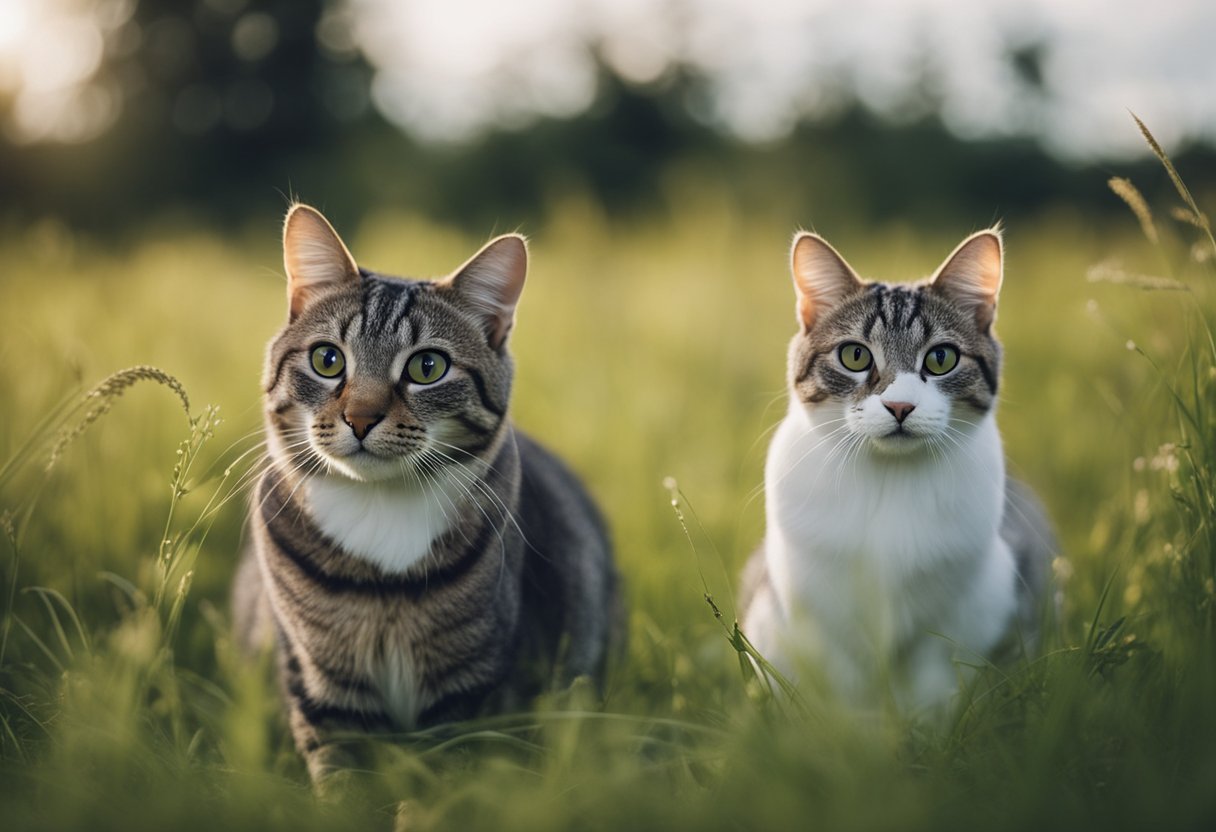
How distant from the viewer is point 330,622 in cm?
176

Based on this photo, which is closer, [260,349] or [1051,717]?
[1051,717]

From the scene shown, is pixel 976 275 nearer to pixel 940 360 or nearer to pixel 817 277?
pixel 940 360

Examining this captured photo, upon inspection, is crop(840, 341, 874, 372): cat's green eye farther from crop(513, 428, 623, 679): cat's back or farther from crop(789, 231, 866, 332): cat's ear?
crop(513, 428, 623, 679): cat's back

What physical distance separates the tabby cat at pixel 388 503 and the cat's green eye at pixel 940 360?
88 cm

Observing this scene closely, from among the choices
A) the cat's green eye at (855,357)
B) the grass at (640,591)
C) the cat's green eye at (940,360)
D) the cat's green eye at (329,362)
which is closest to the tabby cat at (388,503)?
the cat's green eye at (329,362)

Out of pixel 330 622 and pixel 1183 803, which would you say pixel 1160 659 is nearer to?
pixel 1183 803

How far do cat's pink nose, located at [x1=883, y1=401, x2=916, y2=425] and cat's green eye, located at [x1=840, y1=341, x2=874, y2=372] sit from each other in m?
0.15

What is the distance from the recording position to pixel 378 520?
175 cm

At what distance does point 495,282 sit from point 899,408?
881 millimetres

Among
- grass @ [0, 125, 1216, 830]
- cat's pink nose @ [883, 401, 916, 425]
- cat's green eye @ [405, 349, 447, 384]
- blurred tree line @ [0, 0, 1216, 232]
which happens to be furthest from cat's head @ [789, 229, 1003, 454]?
blurred tree line @ [0, 0, 1216, 232]

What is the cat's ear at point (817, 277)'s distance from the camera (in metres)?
1.89

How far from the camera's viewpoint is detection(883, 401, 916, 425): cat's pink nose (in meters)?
1.70

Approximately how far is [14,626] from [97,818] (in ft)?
3.97

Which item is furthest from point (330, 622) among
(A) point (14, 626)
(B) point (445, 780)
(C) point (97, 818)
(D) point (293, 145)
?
(D) point (293, 145)
